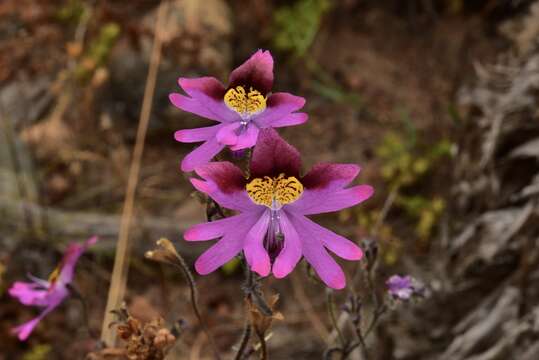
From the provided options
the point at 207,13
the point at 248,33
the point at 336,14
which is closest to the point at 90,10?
the point at 207,13

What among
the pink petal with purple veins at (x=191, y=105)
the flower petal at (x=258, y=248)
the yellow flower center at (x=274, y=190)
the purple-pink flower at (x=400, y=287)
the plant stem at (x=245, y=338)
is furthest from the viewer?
the purple-pink flower at (x=400, y=287)

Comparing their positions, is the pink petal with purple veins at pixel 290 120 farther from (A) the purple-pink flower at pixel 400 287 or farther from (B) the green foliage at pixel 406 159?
(B) the green foliage at pixel 406 159

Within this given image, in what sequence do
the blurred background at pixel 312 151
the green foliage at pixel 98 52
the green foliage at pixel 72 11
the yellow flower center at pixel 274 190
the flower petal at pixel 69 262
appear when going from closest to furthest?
the yellow flower center at pixel 274 190 < the flower petal at pixel 69 262 < the blurred background at pixel 312 151 < the green foliage at pixel 98 52 < the green foliage at pixel 72 11

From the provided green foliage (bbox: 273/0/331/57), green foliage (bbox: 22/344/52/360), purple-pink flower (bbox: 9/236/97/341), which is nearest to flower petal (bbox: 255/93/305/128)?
purple-pink flower (bbox: 9/236/97/341)

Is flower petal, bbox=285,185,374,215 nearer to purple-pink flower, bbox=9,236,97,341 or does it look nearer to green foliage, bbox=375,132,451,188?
purple-pink flower, bbox=9,236,97,341

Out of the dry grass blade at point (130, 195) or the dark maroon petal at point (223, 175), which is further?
the dry grass blade at point (130, 195)

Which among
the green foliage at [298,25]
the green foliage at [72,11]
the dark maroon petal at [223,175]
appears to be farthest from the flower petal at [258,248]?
the green foliage at [72,11]

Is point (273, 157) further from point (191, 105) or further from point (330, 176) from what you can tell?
point (191, 105)
